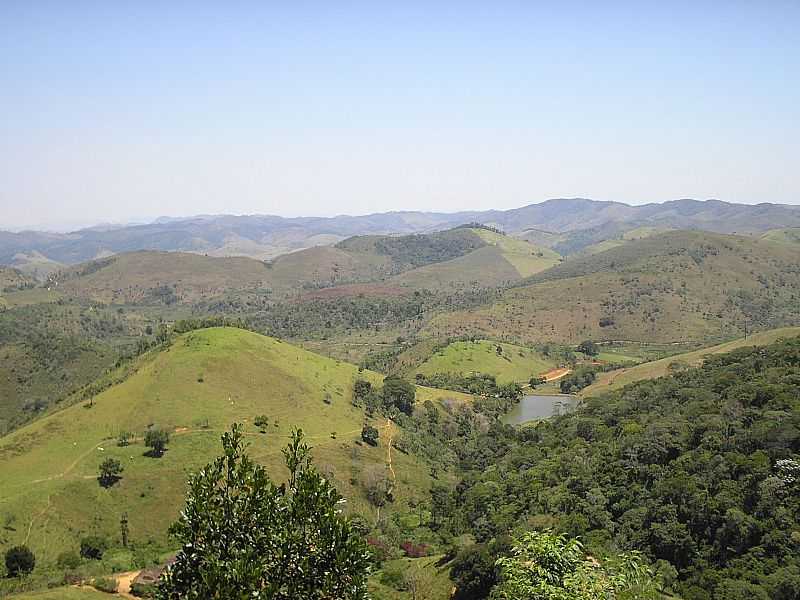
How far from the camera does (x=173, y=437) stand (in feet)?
266

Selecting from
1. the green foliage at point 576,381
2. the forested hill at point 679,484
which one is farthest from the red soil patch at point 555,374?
the forested hill at point 679,484

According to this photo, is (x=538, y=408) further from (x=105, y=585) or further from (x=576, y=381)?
(x=105, y=585)

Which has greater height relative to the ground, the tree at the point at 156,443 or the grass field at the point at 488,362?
the tree at the point at 156,443

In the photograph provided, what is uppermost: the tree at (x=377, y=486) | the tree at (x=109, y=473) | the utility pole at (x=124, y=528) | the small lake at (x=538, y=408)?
the tree at (x=109, y=473)

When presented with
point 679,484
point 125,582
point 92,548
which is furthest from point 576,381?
point 125,582

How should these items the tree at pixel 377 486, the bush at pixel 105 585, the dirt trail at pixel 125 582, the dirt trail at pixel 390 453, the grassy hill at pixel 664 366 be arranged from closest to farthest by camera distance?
the bush at pixel 105 585 < the dirt trail at pixel 125 582 < the tree at pixel 377 486 < the dirt trail at pixel 390 453 < the grassy hill at pixel 664 366

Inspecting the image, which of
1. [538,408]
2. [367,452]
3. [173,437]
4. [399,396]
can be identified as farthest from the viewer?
[538,408]

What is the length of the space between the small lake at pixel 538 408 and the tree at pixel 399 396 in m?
26.3

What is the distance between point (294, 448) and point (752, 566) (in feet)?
141

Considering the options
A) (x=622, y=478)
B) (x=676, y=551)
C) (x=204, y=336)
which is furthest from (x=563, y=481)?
(x=204, y=336)

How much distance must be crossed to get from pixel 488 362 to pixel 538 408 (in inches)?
1213

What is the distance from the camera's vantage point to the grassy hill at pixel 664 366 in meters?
131

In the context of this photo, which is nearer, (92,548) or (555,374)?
(92,548)

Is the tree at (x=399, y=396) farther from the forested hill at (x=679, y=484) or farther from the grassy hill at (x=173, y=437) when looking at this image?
the forested hill at (x=679, y=484)
